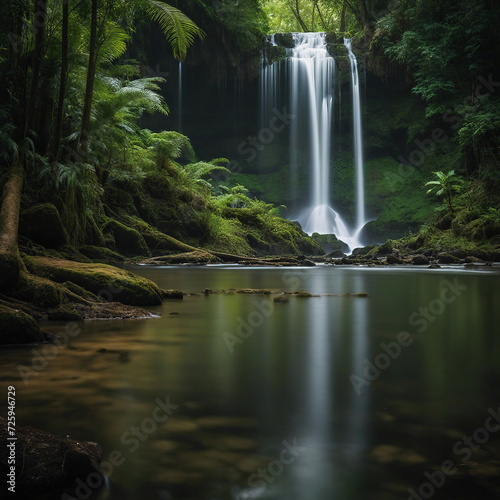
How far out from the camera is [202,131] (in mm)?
32312

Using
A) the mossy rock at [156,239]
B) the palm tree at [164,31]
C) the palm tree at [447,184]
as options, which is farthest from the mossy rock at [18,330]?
the palm tree at [447,184]

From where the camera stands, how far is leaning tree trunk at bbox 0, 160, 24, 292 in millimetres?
3900

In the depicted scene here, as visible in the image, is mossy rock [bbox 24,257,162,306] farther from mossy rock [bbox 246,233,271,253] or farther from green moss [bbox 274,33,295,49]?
green moss [bbox 274,33,295,49]

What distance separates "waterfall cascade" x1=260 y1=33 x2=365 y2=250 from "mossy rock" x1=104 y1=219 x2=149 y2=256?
16447 mm

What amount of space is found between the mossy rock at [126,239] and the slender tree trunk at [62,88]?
5.08 metres

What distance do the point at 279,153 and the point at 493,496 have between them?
105 feet

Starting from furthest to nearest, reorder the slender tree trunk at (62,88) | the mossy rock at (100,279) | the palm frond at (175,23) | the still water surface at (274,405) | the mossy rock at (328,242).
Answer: the mossy rock at (328,242) < the palm frond at (175,23) < the slender tree trunk at (62,88) < the mossy rock at (100,279) < the still water surface at (274,405)

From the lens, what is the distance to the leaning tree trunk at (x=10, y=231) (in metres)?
3.90

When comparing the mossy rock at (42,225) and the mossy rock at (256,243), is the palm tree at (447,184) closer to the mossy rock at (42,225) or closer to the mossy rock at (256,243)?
the mossy rock at (256,243)

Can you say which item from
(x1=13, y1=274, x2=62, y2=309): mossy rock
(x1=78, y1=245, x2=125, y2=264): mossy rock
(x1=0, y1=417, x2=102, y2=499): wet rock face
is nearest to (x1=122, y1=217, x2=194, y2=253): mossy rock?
(x1=78, y1=245, x2=125, y2=264): mossy rock

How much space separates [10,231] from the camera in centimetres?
482

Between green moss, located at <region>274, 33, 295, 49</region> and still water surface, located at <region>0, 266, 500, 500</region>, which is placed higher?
green moss, located at <region>274, 33, 295, 49</region>

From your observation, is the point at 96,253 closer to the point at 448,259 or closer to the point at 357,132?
the point at 448,259

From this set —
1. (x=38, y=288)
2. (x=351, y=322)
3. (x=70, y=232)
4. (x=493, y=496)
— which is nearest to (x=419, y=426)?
(x=493, y=496)
